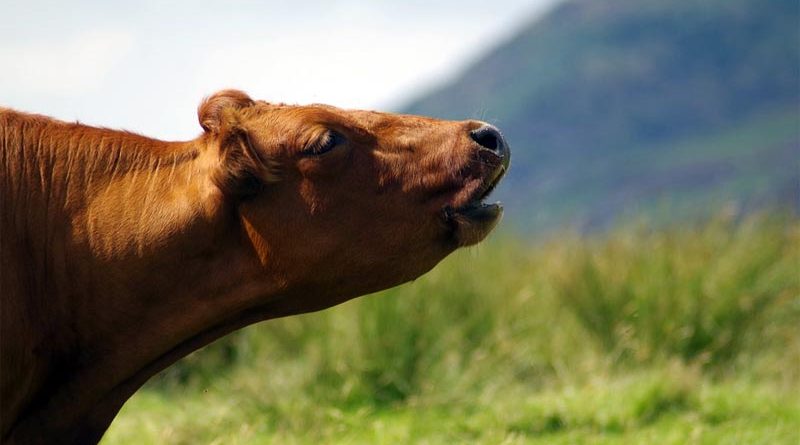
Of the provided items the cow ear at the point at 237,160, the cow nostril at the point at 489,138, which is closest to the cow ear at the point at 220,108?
the cow ear at the point at 237,160

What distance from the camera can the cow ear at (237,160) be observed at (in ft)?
14.5

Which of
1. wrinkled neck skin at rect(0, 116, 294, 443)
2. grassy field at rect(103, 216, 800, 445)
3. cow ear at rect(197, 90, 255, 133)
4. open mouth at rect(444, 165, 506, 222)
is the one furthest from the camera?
grassy field at rect(103, 216, 800, 445)

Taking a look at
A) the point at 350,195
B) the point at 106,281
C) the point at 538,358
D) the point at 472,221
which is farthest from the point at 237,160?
the point at 538,358

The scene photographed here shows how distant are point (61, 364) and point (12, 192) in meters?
0.69

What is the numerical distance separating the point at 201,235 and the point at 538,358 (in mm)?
6668

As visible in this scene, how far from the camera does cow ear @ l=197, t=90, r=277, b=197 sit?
4.42 metres

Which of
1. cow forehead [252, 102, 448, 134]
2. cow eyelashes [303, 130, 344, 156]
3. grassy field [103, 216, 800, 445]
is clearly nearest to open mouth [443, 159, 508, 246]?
cow forehead [252, 102, 448, 134]

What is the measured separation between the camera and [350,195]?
4.51m

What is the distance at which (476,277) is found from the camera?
37.8 ft

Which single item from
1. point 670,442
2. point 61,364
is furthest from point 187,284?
point 670,442

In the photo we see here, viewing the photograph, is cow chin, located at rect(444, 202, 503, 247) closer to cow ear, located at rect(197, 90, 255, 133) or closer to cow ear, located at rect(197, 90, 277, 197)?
cow ear, located at rect(197, 90, 277, 197)

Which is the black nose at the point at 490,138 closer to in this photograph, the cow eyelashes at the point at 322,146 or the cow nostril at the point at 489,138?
the cow nostril at the point at 489,138

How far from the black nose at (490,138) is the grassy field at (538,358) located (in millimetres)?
2440

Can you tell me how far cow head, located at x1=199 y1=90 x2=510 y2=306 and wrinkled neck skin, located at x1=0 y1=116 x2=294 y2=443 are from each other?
105 millimetres
